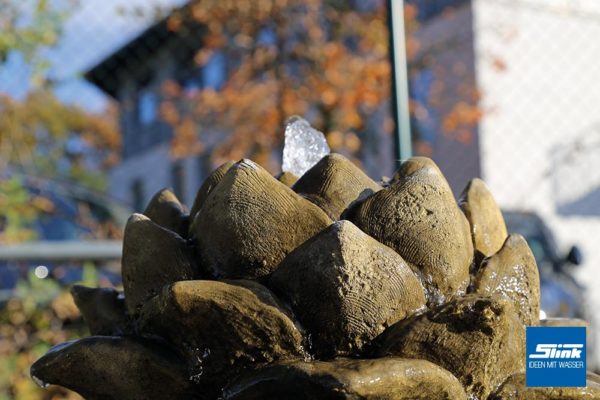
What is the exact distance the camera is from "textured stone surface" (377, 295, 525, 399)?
2.83 feet

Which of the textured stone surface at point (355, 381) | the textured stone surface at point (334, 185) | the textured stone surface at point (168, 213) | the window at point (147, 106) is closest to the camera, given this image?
the textured stone surface at point (355, 381)

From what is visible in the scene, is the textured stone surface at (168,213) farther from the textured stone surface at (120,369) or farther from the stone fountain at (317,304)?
the textured stone surface at (120,369)

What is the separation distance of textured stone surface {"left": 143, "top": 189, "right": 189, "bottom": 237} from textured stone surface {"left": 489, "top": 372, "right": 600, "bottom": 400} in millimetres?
453

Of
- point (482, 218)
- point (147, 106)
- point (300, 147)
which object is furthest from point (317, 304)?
point (147, 106)

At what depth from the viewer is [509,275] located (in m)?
1.01

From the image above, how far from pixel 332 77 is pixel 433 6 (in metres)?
2.77

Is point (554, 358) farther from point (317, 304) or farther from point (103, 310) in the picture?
point (103, 310)

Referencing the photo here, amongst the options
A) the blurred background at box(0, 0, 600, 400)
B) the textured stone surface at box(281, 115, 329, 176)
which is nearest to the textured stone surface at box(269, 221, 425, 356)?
the textured stone surface at box(281, 115, 329, 176)

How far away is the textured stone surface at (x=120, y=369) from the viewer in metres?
Answer: 0.92

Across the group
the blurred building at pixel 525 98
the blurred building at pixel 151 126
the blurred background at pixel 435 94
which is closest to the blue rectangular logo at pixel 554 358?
the blurred background at pixel 435 94

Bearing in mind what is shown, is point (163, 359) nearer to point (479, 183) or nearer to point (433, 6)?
point (479, 183)

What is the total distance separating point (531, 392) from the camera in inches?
35.9

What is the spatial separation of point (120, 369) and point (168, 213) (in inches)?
11.1

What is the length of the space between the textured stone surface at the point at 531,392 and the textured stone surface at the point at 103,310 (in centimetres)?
46
